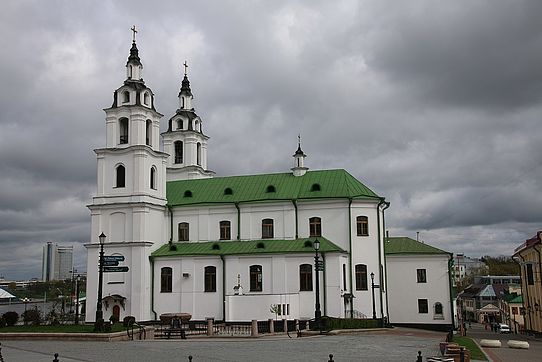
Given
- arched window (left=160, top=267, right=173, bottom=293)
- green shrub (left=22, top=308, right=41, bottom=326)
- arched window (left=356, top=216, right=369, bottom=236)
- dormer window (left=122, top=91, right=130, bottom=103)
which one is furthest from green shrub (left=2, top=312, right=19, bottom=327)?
arched window (left=356, top=216, right=369, bottom=236)

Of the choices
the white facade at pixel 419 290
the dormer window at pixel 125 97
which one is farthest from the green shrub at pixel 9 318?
the white facade at pixel 419 290

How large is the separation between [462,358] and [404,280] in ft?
102

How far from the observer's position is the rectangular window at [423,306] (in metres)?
47.0

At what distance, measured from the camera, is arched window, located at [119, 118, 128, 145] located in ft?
159

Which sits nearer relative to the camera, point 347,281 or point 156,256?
point 347,281

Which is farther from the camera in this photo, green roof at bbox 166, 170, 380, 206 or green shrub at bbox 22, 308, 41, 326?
green roof at bbox 166, 170, 380, 206

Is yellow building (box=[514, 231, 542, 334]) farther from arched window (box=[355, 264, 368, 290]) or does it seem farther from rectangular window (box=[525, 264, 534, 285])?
arched window (box=[355, 264, 368, 290])

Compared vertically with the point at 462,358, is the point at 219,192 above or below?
above

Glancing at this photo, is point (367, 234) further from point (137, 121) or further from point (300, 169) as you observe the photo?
point (137, 121)

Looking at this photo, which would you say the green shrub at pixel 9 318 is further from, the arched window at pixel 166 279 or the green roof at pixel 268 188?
the green roof at pixel 268 188

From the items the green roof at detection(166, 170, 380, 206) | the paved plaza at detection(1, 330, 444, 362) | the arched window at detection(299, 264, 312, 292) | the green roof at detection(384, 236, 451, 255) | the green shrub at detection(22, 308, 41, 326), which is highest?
the green roof at detection(166, 170, 380, 206)

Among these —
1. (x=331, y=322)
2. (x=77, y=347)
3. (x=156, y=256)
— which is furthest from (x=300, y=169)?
(x=77, y=347)

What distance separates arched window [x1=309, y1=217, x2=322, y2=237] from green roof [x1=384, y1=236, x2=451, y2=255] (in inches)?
245

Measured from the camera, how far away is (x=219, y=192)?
5041 cm
